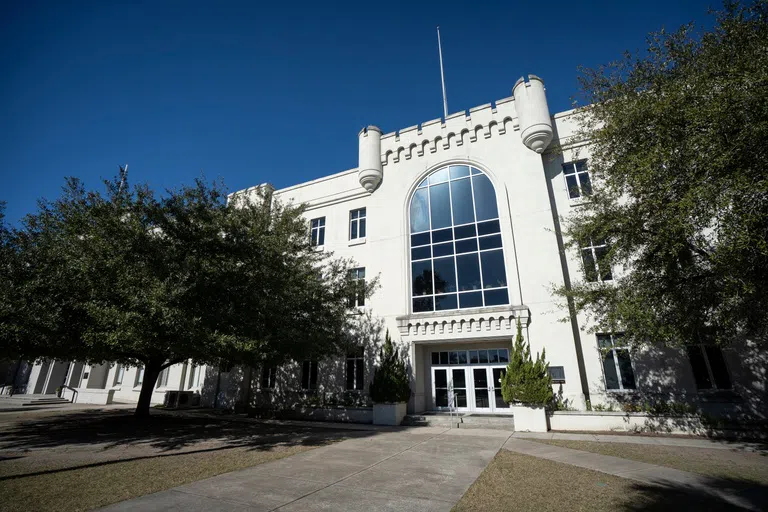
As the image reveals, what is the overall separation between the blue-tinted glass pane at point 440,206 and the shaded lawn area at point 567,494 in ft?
44.9

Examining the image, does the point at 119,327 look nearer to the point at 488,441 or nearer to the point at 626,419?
the point at 488,441

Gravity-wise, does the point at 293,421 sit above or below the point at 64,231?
below

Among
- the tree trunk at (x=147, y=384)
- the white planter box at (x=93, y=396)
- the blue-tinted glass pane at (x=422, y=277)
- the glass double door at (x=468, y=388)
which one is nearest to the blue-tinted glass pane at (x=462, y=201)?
the blue-tinted glass pane at (x=422, y=277)

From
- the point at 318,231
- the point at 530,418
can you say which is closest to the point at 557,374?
the point at 530,418

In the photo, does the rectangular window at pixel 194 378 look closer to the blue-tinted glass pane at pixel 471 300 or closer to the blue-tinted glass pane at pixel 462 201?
the blue-tinted glass pane at pixel 471 300

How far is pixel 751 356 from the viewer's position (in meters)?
13.5

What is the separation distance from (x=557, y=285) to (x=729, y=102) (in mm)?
9774

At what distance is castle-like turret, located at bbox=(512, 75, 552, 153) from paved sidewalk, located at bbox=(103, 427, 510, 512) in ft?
47.7

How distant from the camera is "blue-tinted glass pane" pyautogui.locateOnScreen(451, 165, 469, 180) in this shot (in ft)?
67.3

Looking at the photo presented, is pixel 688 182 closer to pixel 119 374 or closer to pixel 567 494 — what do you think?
pixel 567 494

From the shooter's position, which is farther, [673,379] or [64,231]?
[673,379]

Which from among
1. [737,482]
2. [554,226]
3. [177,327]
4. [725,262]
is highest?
[554,226]

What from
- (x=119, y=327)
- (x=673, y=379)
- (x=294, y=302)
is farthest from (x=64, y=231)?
(x=673, y=379)

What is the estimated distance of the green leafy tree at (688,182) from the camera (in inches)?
301
